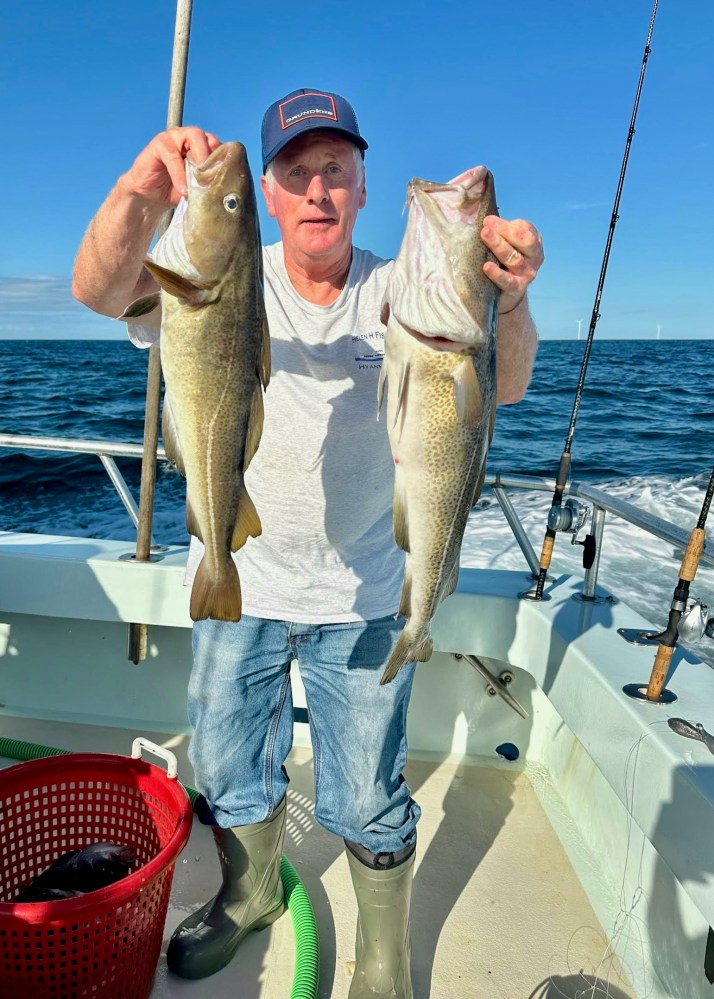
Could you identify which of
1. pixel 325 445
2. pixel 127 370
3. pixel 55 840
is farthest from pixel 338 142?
pixel 127 370

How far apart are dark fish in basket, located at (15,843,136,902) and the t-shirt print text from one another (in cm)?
196

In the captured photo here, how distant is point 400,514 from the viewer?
2.09m

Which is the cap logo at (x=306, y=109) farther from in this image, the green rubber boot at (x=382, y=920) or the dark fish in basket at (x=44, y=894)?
the dark fish in basket at (x=44, y=894)

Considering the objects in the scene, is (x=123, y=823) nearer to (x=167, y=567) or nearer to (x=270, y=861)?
(x=270, y=861)

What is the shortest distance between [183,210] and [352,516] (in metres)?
1.08

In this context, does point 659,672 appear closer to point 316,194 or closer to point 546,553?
point 546,553

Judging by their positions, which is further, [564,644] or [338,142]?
[564,644]

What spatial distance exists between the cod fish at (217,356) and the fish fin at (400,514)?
0.40 m

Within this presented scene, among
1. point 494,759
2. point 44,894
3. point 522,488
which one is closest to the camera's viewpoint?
point 44,894

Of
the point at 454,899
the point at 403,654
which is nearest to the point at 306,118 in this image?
the point at 403,654

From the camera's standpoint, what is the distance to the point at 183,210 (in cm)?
188

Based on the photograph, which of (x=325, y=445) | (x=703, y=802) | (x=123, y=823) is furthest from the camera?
(x=123, y=823)

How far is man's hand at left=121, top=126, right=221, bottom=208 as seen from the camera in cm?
185

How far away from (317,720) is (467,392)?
1400 millimetres
